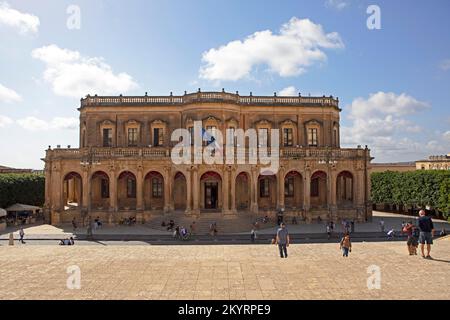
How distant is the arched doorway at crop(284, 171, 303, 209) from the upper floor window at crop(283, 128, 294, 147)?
4090 mm

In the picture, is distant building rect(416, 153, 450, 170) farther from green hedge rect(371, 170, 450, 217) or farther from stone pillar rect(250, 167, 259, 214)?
stone pillar rect(250, 167, 259, 214)

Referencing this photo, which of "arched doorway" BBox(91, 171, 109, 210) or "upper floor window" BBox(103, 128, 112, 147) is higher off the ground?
"upper floor window" BBox(103, 128, 112, 147)

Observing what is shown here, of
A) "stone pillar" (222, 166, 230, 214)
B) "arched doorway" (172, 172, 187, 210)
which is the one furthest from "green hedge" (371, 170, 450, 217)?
"arched doorway" (172, 172, 187, 210)

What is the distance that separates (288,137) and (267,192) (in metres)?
7.04

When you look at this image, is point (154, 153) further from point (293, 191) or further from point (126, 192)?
point (293, 191)

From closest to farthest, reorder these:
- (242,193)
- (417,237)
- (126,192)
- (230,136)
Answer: (417,237), (230,136), (242,193), (126,192)

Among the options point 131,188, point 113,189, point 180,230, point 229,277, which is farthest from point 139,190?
point 229,277

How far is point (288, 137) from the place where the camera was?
44125 millimetres

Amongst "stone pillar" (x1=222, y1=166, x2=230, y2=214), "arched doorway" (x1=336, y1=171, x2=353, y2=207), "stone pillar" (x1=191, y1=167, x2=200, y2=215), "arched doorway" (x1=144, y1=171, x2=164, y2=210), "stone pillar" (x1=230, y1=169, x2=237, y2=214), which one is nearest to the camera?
"stone pillar" (x1=222, y1=166, x2=230, y2=214)

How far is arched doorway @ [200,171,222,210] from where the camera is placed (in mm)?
40750

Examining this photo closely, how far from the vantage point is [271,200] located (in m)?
42.3
